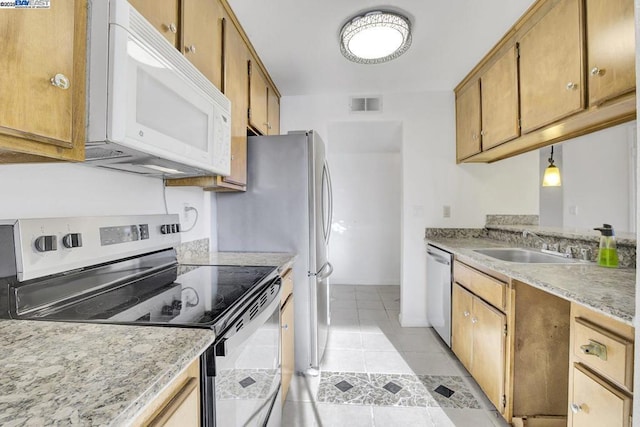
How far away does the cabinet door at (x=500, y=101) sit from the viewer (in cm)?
190

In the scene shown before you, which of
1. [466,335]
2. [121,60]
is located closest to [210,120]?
[121,60]

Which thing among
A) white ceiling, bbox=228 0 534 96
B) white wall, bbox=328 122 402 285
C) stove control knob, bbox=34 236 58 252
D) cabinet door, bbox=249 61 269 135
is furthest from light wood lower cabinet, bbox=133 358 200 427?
white wall, bbox=328 122 402 285

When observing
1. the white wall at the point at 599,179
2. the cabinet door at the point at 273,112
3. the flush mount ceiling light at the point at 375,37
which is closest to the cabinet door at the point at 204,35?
the flush mount ceiling light at the point at 375,37

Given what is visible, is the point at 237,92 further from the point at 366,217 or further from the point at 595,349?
the point at 366,217

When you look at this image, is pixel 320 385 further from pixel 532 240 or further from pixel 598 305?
pixel 532 240

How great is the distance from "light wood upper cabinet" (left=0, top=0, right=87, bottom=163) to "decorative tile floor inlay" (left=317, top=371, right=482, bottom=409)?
5.88ft

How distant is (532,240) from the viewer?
7.00 ft

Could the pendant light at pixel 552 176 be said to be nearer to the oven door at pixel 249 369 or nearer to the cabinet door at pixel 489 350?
the cabinet door at pixel 489 350

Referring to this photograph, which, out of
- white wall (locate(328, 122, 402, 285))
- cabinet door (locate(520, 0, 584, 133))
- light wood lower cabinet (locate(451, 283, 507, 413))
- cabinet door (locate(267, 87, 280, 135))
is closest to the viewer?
cabinet door (locate(520, 0, 584, 133))

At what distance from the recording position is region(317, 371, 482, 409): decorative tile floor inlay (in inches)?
66.1

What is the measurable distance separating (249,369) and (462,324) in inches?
63.7

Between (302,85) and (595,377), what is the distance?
2656mm

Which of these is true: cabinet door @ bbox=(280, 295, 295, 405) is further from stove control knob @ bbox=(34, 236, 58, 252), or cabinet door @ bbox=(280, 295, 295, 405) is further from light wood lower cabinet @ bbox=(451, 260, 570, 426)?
light wood lower cabinet @ bbox=(451, 260, 570, 426)

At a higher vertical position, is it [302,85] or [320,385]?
[302,85]
